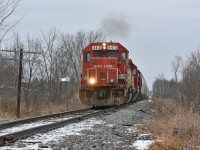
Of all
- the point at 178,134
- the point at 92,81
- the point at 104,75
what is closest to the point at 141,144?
the point at 178,134

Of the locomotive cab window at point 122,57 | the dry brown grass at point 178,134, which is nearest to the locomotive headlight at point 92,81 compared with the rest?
the locomotive cab window at point 122,57

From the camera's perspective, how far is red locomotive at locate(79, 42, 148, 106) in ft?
61.4

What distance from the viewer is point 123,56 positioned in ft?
64.5

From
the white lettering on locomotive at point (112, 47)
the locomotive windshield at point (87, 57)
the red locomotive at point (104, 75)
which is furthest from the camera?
the locomotive windshield at point (87, 57)

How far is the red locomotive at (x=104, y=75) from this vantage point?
18.7 m

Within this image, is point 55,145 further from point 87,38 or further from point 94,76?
point 87,38

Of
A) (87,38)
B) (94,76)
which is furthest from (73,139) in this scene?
(87,38)

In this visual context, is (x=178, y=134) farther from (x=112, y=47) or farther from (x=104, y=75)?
(x=112, y=47)

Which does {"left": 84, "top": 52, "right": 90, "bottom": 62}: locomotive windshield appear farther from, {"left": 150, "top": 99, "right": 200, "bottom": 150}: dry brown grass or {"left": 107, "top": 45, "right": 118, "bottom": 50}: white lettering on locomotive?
{"left": 150, "top": 99, "right": 200, "bottom": 150}: dry brown grass

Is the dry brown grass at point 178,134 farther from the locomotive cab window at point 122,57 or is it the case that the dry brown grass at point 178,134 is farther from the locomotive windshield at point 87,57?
the locomotive windshield at point 87,57

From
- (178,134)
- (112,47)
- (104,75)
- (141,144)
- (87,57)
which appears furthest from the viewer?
(87,57)

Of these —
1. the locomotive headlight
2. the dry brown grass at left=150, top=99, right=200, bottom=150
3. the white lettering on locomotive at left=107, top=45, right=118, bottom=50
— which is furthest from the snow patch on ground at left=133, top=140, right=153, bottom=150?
the white lettering on locomotive at left=107, top=45, right=118, bottom=50

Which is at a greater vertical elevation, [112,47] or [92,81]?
[112,47]

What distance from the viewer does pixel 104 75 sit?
1909 cm
